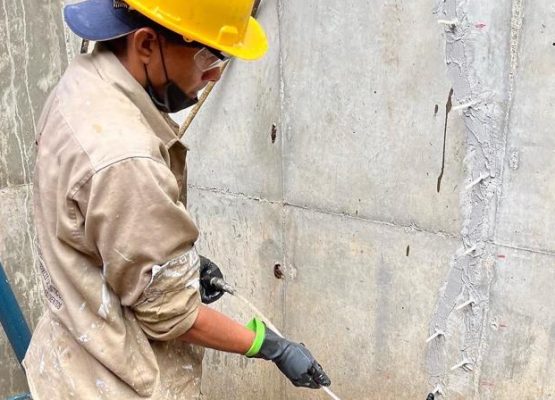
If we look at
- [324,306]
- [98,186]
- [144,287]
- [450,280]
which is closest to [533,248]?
[450,280]

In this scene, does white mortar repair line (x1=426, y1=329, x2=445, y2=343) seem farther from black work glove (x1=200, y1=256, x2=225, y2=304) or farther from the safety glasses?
the safety glasses

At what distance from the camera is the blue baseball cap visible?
1.71 metres

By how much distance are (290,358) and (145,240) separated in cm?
74

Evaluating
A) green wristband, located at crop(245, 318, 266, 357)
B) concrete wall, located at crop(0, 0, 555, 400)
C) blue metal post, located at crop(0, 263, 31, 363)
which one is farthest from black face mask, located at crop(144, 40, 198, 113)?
blue metal post, located at crop(0, 263, 31, 363)

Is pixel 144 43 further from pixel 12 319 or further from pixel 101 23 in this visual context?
pixel 12 319

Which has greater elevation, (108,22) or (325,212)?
(108,22)

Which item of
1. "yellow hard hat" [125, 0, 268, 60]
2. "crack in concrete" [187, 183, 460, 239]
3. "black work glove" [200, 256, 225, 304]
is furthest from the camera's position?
"crack in concrete" [187, 183, 460, 239]

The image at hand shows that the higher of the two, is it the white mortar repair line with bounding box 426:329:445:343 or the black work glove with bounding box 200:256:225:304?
the black work glove with bounding box 200:256:225:304

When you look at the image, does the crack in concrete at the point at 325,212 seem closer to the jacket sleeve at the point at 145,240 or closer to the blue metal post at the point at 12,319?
the blue metal post at the point at 12,319

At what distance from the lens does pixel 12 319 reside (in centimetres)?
316

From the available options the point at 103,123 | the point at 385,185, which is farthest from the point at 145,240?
the point at 385,185

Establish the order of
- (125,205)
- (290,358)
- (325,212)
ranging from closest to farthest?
1. (125,205)
2. (290,358)
3. (325,212)

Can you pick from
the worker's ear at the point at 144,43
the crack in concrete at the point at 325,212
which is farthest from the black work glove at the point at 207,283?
the worker's ear at the point at 144,43

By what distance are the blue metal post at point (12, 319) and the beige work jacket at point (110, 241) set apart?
125 centimetres
